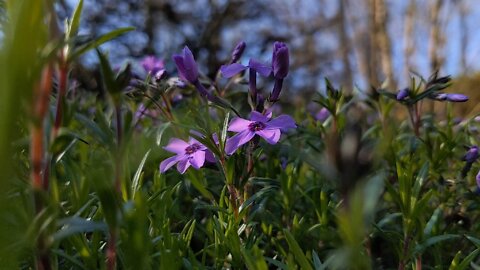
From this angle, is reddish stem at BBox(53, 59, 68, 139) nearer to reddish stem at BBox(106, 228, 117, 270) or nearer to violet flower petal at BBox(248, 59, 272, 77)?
reddish stem at BBox(106, 228, 117, 270)

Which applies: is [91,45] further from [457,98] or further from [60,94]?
[457,98]

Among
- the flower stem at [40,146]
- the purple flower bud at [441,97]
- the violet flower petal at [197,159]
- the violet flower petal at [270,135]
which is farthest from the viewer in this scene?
the purple flower bud at [441,97]

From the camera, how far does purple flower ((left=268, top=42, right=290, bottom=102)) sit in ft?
4.33

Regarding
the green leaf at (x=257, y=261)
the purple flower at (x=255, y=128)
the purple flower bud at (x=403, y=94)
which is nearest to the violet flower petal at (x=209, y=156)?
the purple flower at (x=255, y=128)

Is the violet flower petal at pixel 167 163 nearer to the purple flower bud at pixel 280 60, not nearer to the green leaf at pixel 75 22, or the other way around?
the purple flower bud at pixel 280 60

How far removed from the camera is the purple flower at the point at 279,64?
4.33ft

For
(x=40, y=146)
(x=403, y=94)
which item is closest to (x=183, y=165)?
(x=40, y=146)

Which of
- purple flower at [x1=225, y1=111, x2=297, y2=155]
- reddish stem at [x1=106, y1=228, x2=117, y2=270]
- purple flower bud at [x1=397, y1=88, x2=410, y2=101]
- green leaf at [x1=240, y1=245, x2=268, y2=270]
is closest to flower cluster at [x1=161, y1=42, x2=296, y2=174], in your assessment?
purple flower at [x1=225, y1=111, x2=297, y2=155]

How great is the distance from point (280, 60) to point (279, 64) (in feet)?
0.04

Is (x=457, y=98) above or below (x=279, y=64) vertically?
below

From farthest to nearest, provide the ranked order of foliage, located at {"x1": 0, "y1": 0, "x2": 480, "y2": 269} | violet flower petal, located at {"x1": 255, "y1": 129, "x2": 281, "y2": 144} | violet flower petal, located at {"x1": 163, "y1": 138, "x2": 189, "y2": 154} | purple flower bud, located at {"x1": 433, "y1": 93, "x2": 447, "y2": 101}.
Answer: purple flower bud, located at {"x1": 433, "y1": 93, "x2": 447, "y2": 101}, violet flower petal, located at {"x1": 163, "y1": 138, "x2": 189, "y2": 154}, violet flower petal, located at {"x1": 255, "y1": 129, "x2": 281, "y2": 144}, foliage, located at {"x1": 0, "y1": 0, "x2": 480, "y2": 269}

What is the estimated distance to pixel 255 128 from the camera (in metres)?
1.29

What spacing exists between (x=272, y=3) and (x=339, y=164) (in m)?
15.1

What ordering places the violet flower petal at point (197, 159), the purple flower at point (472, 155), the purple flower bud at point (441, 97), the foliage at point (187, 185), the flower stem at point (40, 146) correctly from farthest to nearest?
the purple flower bud at point (441, 97) → the purple flower at point (472, 155) → the violet flower petal at point (197, 159) → the flower stem at point (40, 146) → the foliage at point (187, 185)
